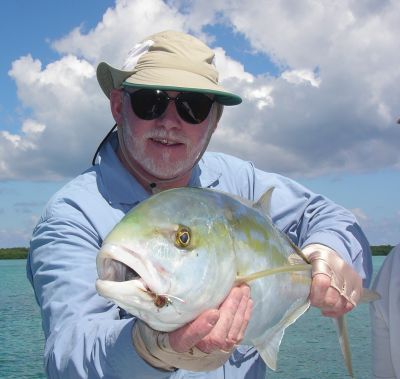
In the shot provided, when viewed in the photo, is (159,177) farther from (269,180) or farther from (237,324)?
(237,324)

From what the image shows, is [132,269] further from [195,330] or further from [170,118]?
[170,118]

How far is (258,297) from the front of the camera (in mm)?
2555

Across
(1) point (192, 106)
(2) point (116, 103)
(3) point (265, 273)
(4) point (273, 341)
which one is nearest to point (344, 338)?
(4) point (273, 341)

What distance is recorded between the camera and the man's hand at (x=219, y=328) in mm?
2201

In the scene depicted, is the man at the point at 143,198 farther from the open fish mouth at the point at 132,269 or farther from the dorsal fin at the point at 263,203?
the dorsal fin at the point at 263,203

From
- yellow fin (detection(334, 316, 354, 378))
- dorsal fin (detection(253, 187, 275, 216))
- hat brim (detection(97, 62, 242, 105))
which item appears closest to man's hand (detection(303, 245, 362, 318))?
yellow fin (detection(334, 316, 354, 378))

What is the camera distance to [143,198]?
3922mm

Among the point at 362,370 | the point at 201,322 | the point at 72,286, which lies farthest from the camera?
the point at 362,370

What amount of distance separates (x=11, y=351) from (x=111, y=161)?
78.8 ft

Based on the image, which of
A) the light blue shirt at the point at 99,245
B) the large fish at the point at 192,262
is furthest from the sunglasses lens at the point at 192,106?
the large fish at the point at 192,262

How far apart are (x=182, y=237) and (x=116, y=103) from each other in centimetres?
224

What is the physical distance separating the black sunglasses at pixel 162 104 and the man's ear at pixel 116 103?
1.01ft

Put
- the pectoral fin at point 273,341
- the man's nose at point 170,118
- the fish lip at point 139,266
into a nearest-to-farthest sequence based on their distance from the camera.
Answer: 1. the fish lip at point 139,266
2. the pectoral fin at point 273,341
3. the man's nose at point 170,118

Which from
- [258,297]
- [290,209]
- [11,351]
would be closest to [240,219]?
[258,297]
